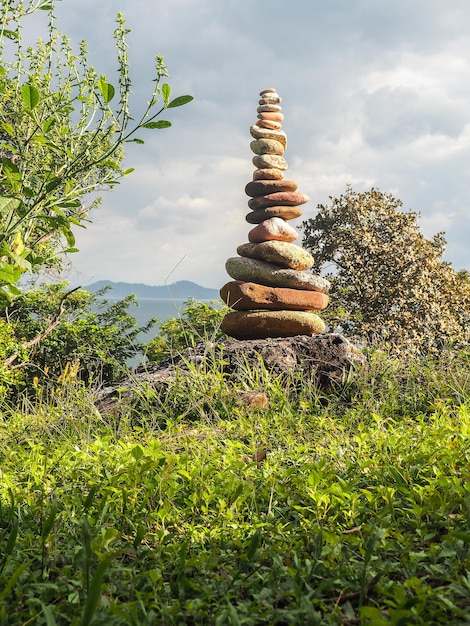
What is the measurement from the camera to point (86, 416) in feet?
17.2

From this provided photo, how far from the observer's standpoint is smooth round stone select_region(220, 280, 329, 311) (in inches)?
344

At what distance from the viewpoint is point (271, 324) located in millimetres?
8680

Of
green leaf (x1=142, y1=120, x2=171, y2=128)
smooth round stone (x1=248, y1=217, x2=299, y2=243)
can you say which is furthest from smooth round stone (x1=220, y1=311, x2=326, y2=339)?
green leaf (x1=142, y1=120, x2=171, y2=128)

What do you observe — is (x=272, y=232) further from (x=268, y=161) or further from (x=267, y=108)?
(x=267, y=108)

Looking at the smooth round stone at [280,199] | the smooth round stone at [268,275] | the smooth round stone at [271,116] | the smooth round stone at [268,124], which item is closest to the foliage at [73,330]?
the smooth round stone at [268,275]

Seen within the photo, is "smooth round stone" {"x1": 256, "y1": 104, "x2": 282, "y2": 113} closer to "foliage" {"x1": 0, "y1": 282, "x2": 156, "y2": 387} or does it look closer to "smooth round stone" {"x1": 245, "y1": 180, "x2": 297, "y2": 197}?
"smooth round stone" {"x1": 245, "y1": 180, "x2": 297, "y2": 197}

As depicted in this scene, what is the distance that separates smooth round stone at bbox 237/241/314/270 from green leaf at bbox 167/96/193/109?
6.28m

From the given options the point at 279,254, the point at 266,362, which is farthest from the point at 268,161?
the point at 266,362

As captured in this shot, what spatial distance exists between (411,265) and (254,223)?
4.26m

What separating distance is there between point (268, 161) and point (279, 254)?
→ 189cm

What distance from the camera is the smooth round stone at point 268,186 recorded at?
31.9 feet

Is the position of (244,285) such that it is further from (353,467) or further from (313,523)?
(313,523)

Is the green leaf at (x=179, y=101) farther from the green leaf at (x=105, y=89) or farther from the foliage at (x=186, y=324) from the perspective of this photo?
the foliage at (x=186, y=324)

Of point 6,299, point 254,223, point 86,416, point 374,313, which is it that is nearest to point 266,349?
point 86,416
